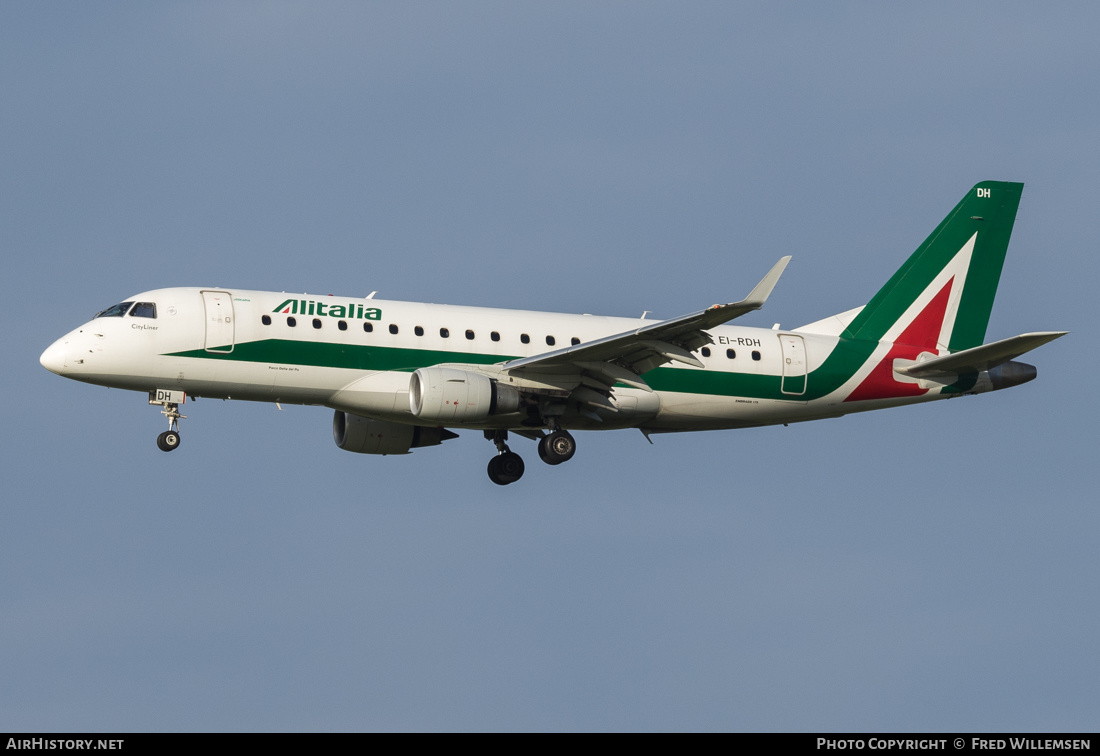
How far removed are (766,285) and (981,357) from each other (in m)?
9.63

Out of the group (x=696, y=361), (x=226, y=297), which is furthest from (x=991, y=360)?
(x=226, y=297)

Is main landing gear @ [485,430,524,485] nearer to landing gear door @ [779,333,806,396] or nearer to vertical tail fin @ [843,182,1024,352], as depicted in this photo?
landing gear door @ [779,333,806,396]

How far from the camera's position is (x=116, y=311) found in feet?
131

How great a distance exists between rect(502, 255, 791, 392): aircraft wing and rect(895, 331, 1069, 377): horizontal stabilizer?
24.5 feet

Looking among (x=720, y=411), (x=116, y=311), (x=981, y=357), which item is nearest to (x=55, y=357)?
(x=116, y=311)

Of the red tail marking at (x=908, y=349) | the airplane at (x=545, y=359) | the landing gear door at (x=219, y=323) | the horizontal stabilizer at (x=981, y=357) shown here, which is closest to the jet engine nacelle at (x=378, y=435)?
the airplane at (x=545, y=359)

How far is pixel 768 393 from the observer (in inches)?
1722

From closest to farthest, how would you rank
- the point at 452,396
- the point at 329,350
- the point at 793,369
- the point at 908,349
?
1. the point at 452,396
2. the point at 329,350
3. the point at 793,369
4. the point at 908,349

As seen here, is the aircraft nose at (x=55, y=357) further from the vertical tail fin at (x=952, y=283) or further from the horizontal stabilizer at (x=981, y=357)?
the horizontal stabilizer at (x=981, y=357)

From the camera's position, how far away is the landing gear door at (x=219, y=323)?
39656mm

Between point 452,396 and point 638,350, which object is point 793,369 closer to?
point 638,350

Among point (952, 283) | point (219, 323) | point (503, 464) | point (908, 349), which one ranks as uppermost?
point (952, 283)

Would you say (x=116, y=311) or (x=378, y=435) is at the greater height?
(x=116, y=311)

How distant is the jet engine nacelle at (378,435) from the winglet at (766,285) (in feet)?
40.3
